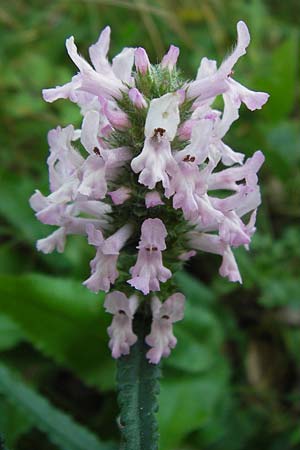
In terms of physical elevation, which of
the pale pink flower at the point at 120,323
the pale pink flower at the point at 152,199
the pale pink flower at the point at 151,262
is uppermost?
the pale pink flower at the point at 152,199

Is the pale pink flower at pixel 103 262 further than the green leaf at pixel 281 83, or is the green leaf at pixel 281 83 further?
the green leaf at pixel 281 83

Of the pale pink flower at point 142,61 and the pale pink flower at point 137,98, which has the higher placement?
the pale pink flower at point 142,61

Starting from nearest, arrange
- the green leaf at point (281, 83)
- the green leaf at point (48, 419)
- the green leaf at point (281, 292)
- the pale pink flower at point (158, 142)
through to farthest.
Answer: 1. the pale pink flower at point (158, 142)
2. the green leaf at point (48, 419)
3. the green leaf at point (281, 292)
4. the green leaf at point (281, 83)

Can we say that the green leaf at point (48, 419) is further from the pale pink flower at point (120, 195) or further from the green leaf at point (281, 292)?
the green leaf at point (281, 292)

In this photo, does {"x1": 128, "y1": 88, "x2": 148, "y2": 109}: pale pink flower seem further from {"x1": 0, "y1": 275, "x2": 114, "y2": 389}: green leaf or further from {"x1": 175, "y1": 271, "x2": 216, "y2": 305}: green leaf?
{"x1": 175, "y1": 271, "x2": 216, "y2": 305}: green leaf

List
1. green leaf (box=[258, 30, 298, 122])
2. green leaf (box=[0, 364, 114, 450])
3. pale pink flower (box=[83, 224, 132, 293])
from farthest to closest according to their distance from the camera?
1. green leaf (box=[258, 30, 298, 122])
2. green leaf (box=[0, 364, 114, 450])
3. pale pink flower (box=[83, 224, 132, 293])

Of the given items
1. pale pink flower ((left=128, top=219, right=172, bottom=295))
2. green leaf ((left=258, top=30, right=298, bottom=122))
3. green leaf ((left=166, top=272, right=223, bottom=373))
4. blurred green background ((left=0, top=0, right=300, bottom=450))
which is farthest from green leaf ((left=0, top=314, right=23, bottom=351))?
green leaf ((left=258, top=30, right=298, bottom=122))

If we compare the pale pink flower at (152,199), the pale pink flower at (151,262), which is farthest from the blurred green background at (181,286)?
the pale pink flower at (152,199)

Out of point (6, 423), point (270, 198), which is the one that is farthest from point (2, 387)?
point (270, 198)
